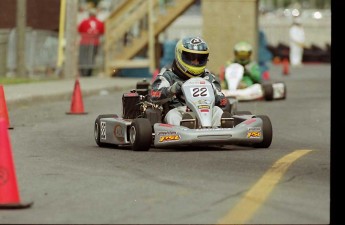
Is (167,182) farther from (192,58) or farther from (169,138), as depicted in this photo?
(192,58)

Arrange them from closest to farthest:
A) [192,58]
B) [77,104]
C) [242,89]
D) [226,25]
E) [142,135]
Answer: [142,135]
[192,58]
[77,104]
[242,89]
[226,25]

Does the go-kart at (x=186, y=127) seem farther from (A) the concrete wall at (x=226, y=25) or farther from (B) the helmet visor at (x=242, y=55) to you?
(A) the concrete wall at (x=226, y=25)

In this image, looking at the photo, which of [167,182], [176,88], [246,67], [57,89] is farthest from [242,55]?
[167,182]

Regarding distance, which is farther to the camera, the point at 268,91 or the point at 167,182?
the point at 268,91

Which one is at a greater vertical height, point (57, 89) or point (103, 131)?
point (57, 89)

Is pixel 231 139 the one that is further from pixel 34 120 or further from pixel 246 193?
pixel 34 120

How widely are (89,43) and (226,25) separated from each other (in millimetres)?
4140

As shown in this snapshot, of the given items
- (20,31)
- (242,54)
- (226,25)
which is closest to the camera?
(242,54)

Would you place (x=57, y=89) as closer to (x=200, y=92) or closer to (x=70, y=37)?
(x=70, y=37)

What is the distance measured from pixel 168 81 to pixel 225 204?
6.07 meters

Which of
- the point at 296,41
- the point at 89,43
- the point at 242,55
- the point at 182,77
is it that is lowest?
the point at 182,77

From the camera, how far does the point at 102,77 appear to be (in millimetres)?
36594

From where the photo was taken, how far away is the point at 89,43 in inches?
1484

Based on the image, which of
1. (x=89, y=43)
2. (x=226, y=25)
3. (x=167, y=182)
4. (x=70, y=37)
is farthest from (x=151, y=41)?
(x=167, y=182)
